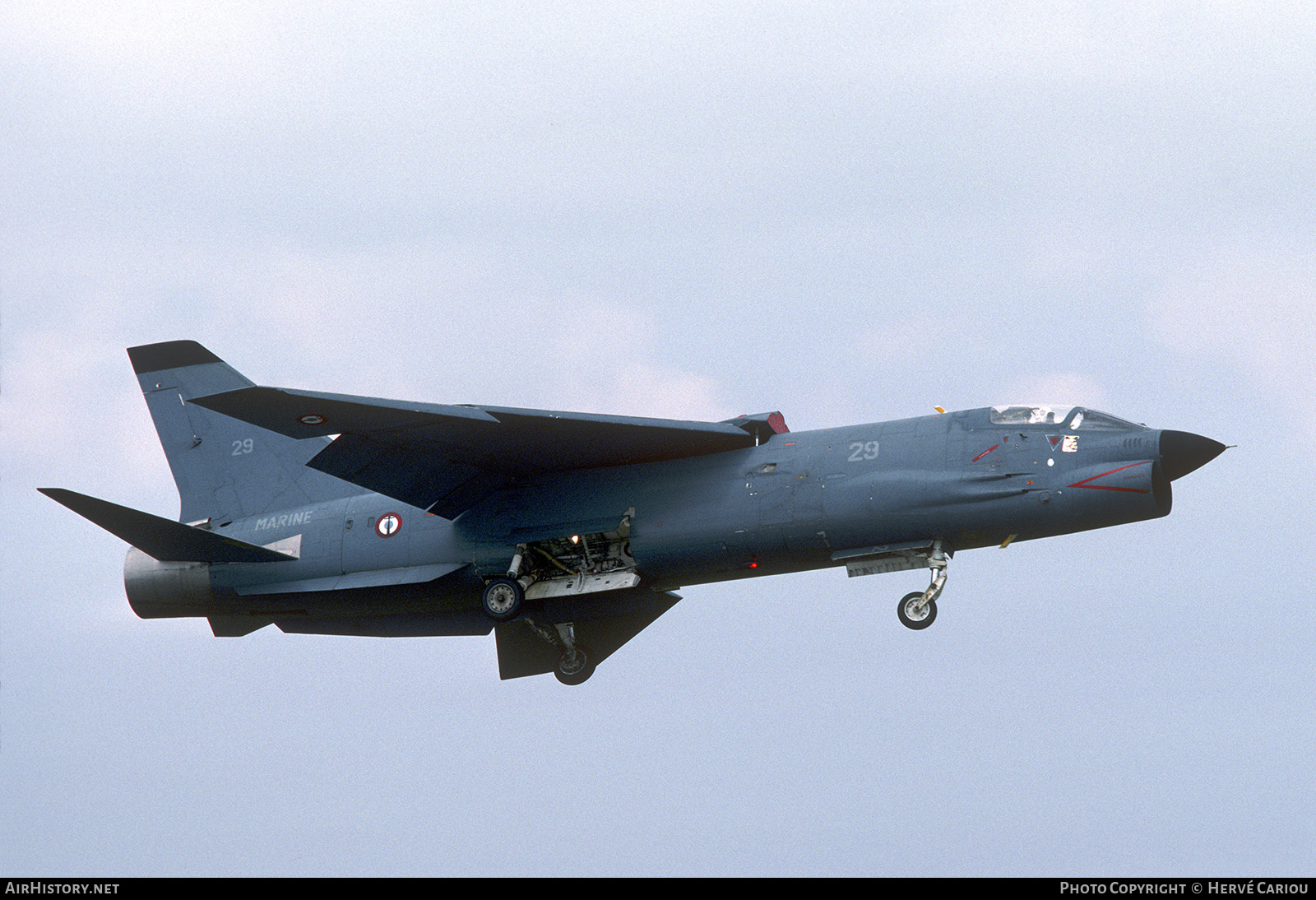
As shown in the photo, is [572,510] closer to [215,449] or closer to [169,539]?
[169,539]

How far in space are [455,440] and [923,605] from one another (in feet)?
26.7

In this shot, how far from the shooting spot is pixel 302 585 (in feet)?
97.1

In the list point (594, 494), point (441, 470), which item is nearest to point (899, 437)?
point (594, 494)

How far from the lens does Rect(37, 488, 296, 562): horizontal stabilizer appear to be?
29.0 metres

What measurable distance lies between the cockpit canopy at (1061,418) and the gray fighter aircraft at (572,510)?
3 centimetres

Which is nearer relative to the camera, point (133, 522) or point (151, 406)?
point (133, 522)

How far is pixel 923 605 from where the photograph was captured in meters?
26.1

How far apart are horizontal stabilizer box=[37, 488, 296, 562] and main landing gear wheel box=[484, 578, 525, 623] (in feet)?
14.0

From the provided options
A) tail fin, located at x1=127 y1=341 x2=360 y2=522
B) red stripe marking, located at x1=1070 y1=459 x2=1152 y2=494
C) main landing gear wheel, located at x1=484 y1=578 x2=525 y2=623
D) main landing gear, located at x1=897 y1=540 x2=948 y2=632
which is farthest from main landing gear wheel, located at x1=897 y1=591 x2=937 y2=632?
tail fin, located at x1=127 y1=341 x2=360 y2=522

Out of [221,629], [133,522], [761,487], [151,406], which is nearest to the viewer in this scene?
[761,487]

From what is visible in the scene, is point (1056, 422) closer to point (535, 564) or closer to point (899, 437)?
point (899, 437)

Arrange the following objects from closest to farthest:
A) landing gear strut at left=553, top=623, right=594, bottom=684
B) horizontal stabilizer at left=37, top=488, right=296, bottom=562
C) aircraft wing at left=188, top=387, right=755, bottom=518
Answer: aircraft wing at left=188, top=387, right=755, bottom=518 → horizontal stabilizer at left=37, top=488, right=296, bottom=562 → landing gear strut at left=553, top=623, right=594, bottom=684

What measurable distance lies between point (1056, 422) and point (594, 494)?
25.7ft

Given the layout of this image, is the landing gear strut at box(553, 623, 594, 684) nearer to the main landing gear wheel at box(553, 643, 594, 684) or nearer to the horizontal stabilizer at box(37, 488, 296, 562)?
the main landing gear wheel at box(553, 643, 594, 684)
